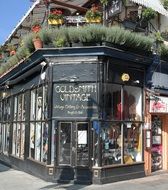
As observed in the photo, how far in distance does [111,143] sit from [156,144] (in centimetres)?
291

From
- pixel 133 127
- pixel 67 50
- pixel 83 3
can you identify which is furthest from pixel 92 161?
pixel 83 3

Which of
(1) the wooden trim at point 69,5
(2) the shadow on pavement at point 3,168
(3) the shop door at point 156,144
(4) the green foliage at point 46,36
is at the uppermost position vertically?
(1) the wooden trim at point 69,5

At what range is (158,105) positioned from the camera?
17.3 metres

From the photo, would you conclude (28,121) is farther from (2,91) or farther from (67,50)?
(2,91)

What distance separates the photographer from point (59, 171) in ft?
51.2

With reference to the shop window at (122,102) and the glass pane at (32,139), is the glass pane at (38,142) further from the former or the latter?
the shop window at (122,102)

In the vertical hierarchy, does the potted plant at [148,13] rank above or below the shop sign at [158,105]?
above

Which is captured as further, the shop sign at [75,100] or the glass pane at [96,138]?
the shop sign at [75,100]

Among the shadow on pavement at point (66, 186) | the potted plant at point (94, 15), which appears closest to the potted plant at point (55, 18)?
the potted plant at point (94, 15)

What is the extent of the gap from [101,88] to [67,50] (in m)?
1.80

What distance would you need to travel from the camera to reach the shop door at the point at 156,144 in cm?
1800

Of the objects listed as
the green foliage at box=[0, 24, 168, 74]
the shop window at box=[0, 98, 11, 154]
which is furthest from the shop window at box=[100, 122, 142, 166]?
the shop window at box=[0, 98, 11, 154]

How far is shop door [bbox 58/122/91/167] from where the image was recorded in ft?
51.3

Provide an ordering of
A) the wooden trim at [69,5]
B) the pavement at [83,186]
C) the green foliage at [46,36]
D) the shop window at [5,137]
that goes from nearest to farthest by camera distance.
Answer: the pavement at [83,186] < the green foliage at [46,36] < the wooden trim at [69,5] < the shop window at [5,137]
